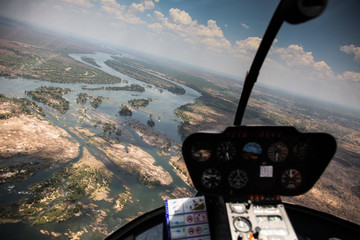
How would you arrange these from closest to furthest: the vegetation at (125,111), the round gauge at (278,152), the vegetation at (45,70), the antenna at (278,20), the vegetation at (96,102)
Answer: the antenna at (278,20), the round gauge at (278,152), the vegetation at (125,111), the vegetation at (96,102), the vegetation at (45,70)

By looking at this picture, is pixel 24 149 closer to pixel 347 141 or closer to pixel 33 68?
pixel 33 68

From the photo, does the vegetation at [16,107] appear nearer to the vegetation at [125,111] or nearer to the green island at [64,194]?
the vegetation at [125,111]

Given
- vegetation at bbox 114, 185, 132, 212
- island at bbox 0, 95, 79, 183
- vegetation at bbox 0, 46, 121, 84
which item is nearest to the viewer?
vegetation at bbox 114, 185, 132, 212

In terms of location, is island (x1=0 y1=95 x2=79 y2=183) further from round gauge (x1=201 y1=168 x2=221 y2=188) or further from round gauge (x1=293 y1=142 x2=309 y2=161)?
round gauge (x1=293 y1=142 x2=309 y2=161)

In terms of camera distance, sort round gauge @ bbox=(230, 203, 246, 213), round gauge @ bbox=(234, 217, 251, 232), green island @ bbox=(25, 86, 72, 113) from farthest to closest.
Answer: green island @ bbox=(25, 86, 72, 113) → round gauge @ bbox=(230, 203, 246, 213) → round gauge @ bbox=(234, 217, 251, 232)

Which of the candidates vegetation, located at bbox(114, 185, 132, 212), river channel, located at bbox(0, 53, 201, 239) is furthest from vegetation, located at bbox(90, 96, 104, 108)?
vegetation, located at bbox(114, 185, 132, 212)

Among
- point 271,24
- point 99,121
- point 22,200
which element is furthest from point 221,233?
point 99,121

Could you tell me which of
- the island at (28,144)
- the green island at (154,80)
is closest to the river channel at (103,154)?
the island at (28,144)
